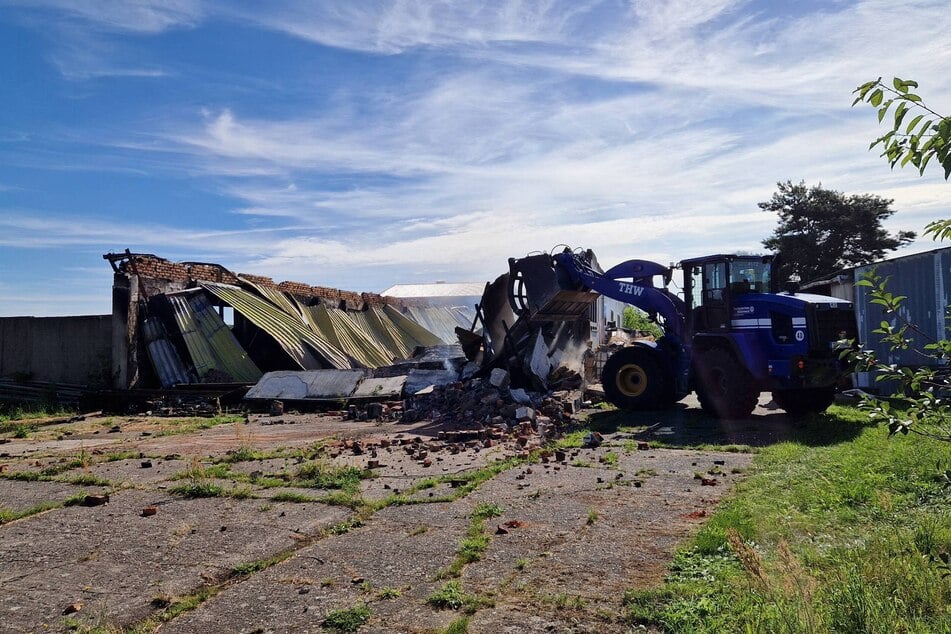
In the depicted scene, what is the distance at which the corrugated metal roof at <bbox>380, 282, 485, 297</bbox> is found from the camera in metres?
37.8

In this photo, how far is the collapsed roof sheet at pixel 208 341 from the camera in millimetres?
16844

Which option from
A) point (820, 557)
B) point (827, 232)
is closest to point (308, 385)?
point (820, 557)

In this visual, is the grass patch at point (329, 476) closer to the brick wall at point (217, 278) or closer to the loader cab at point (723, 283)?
the loader cab at point (723, 283)

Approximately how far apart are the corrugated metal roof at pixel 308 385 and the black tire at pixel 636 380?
5.58 m

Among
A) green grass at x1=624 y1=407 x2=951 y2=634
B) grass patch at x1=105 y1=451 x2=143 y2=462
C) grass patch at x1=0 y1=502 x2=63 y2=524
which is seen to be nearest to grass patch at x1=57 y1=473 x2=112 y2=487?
grass patch at x1=0 y1=502 x2=63 y2=524

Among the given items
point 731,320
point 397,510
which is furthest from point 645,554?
point 731,320

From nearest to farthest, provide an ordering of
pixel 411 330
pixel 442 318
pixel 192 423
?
pixel 192 423
pixel 411 330
pixel 442 318

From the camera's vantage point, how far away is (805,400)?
11422 mm

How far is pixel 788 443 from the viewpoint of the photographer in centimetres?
881

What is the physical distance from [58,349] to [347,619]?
16.1m

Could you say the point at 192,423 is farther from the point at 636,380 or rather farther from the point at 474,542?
the point at 474,542

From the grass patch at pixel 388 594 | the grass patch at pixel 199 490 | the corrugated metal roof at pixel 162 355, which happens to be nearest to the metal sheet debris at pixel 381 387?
the corrugated metal roof at pixel 162 355

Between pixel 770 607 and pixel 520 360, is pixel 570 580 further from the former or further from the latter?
pixel 520 360

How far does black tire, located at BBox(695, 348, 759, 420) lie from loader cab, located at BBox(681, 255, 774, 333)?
555mm
